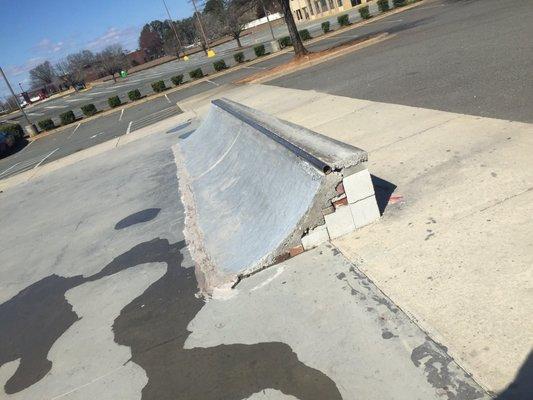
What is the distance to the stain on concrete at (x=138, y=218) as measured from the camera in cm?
733

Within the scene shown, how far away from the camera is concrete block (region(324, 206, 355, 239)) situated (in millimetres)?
4484

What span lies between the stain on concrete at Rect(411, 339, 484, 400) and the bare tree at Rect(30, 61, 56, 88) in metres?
152

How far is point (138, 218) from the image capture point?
752 cm

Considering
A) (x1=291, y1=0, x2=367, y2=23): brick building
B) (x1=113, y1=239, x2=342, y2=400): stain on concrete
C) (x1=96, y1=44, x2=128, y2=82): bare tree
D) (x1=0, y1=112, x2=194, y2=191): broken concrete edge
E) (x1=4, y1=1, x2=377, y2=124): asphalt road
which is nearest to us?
(x1=113, y1=239, x2=342, y2=400): stain on concrete

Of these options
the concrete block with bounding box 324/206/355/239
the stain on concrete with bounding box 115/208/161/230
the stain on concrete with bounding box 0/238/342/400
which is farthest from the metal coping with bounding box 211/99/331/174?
the stain on concrete with bounding box 115/208/161/230

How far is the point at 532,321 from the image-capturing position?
2787 millimetres

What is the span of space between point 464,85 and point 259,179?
5.37 meters

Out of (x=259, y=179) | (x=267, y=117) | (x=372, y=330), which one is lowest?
(x=372, y=330)

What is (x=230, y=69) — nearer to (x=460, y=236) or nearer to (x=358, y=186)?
(x=358, y=186)

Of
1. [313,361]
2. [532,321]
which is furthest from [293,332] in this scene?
[532,321]

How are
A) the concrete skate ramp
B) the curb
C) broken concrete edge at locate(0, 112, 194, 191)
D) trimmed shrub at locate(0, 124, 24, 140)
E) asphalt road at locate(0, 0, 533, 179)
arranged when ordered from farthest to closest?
1. the curb
2. trimmed shrub at locate(0, 124, 24, 140)
3. broken concrete edge at locate(0, 112, 194, 191)
4. asphalt road at locate(0, 0, 533, 179)
5. the concrete skate ramp

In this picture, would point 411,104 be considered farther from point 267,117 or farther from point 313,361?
Answer: point 313,361

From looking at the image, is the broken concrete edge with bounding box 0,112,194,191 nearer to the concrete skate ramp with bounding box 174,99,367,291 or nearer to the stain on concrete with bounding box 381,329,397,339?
the concrete skate ramp with bounding box 174,99,367,291

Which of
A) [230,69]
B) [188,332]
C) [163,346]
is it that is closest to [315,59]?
[230,69]
